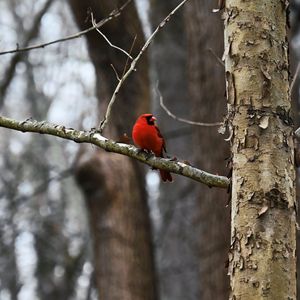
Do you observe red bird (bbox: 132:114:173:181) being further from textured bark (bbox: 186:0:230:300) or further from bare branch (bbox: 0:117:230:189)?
textured bark (bbox: 186:0:230:300)

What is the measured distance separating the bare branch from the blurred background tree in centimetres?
162

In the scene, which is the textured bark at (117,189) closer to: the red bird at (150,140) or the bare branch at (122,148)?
the red bird at (150,140)

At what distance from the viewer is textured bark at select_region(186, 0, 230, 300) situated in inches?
285

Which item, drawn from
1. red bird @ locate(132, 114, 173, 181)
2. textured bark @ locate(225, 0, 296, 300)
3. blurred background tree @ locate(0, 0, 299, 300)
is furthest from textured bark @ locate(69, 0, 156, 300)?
textured bark @ locate(225, 0, 296, 300)

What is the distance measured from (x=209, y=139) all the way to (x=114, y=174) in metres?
0.96

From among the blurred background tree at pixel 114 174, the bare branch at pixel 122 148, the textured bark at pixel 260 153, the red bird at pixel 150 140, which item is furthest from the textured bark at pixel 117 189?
the textured bark at pixel 260 153

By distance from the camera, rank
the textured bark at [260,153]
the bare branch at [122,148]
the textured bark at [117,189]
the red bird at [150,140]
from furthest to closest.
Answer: the textured bark at [117,189], the red bird at [150,140], the bare branch at [122,148], the textured bark at [260,153]

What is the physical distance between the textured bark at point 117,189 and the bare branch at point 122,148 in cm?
343

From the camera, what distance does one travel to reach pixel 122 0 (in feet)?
24.6

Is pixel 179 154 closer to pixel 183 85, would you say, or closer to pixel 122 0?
pixel 183 85

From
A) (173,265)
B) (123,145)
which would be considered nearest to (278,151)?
(123,145)

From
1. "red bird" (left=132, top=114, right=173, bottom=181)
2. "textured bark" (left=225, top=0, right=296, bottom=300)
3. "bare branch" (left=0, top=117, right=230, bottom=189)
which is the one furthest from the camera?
"red bird" (left=132, top=114, right=173, bottom=181)

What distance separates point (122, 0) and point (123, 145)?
4.22 m

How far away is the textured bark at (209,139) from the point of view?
→ 23.8ft
